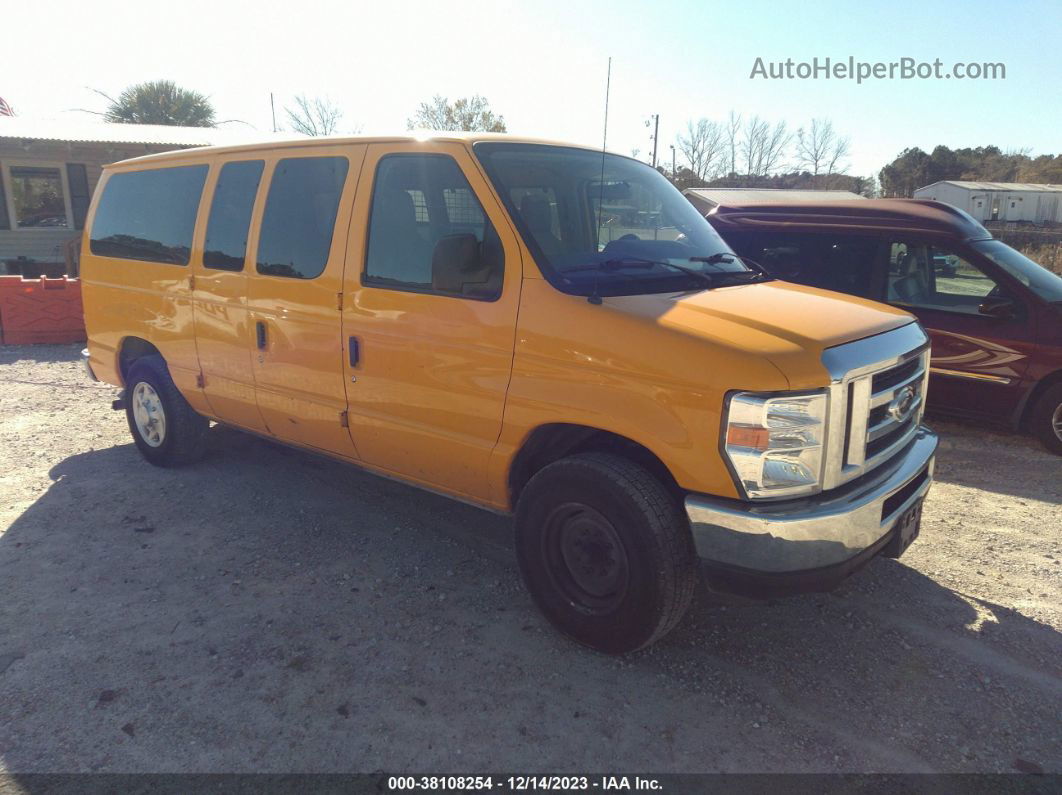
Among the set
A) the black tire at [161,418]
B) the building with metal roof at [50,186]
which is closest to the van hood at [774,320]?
the black tire at [161,418]

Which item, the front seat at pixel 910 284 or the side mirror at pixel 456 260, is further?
the front seat at pixel 910 284

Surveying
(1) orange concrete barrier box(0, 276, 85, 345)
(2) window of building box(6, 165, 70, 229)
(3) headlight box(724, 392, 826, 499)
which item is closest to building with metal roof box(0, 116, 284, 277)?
(2) window of building box(6, 165, 70, 229)

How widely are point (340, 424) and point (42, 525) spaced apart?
6.82 feet

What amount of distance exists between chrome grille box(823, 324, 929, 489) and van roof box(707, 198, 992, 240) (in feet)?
11.4

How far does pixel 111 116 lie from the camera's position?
2692 centimetres

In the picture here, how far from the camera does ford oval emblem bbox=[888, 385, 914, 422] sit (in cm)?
322

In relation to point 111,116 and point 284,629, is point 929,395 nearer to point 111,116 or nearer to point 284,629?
point 284,629

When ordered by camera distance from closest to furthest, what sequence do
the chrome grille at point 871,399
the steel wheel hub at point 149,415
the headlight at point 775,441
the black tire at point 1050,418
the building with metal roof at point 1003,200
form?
the headlight at point 775,441 → the chrome grille at point 871,399 → the steel wheel hub at point 149,415 → the black tire at point 1050,418 → the building with metal roof at point 1003,200

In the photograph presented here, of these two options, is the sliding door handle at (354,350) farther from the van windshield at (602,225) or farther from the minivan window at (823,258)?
the minivan window at (823,258)

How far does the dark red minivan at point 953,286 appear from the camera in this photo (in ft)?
19.4

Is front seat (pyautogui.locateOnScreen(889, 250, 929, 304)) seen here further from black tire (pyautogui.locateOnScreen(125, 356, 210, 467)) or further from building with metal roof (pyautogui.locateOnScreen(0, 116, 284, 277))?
building with metal roof (pyautogui.locateOnScreen(0, 116, 284, 277))

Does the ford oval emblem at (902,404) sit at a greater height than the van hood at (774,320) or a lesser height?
lesser

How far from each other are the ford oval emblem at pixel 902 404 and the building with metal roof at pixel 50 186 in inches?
574

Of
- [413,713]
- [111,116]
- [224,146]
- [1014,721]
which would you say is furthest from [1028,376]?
[111,116]
